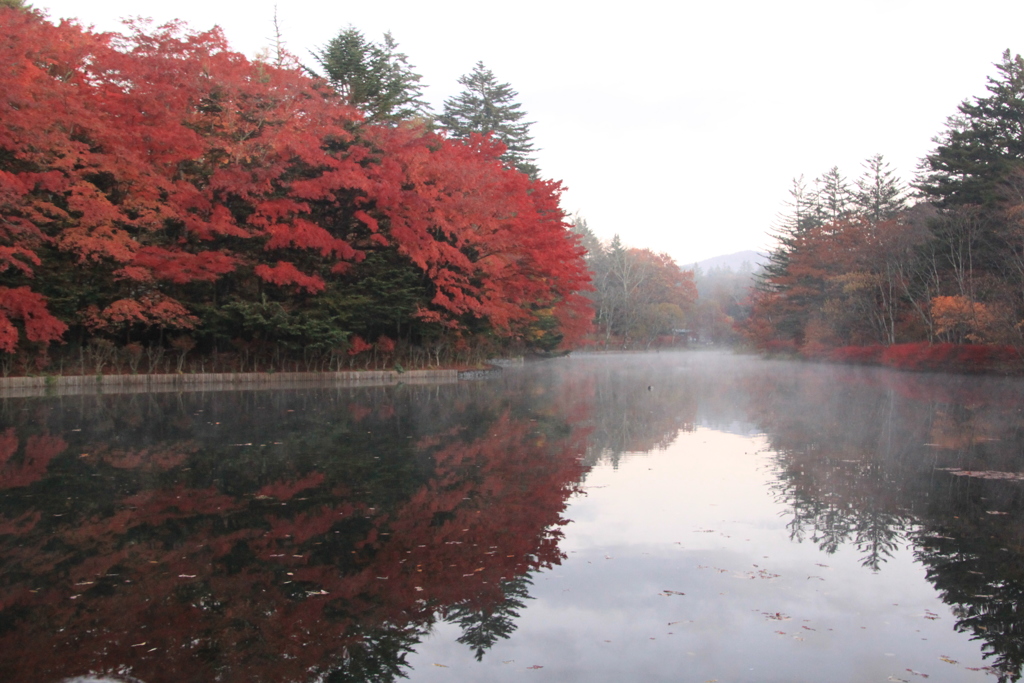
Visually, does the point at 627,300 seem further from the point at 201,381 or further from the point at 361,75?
the point at 201,381

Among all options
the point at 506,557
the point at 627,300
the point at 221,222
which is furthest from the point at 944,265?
the point at 627,300

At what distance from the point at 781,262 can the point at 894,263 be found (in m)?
19.2

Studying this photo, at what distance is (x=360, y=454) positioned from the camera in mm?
9164

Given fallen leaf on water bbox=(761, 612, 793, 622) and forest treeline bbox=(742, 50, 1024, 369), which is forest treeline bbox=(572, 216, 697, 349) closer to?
forest treeline bbox=(742, 50, 1024, 369)

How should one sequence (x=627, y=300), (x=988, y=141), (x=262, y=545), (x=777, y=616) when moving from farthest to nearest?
(x=627, y=300), (x=988, y=141), (x=262, y=545), (x=777, y=616)

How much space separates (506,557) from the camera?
504 centimetres

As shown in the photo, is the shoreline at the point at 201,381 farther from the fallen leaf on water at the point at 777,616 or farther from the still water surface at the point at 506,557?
the fallen leaf on water at the point at 777,616

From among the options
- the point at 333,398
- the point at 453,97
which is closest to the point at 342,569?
the point at 333,398

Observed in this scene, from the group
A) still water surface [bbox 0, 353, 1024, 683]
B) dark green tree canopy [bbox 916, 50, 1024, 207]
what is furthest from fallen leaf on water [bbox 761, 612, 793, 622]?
dark green tree canopy [bbox 916, 50, 1024, 207]

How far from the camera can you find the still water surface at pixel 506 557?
354 cm

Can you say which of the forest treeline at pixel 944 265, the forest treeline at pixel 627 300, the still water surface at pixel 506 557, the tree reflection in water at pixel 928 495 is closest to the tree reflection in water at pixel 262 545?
the still water surface at pixel 506 557

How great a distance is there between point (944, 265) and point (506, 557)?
33731 millimetres

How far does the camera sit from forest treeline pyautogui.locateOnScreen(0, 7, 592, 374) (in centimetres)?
1953

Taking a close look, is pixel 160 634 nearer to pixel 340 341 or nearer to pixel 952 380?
A: pixel 340 341
